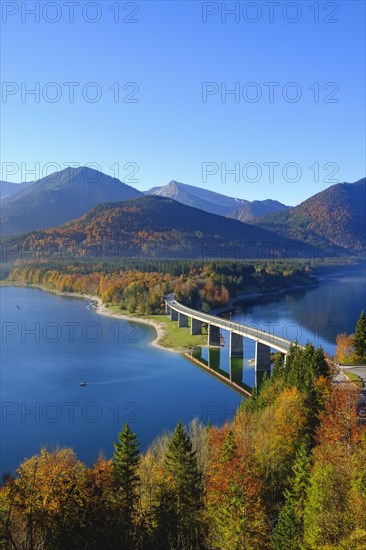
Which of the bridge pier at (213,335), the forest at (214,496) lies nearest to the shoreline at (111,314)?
the bridge pier at (213,335)

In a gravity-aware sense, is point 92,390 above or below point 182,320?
below

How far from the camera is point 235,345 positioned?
220ft

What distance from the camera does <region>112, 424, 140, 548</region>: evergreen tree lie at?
68.0ft

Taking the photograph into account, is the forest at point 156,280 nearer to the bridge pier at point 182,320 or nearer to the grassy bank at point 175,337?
the grassy bank at point 175,337

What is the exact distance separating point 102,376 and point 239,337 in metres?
18.9

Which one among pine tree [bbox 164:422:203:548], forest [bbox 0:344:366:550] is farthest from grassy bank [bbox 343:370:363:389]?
pine tree [bbox 164:422:203:548]

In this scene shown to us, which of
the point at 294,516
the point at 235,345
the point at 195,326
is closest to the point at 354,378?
the point at 294,516

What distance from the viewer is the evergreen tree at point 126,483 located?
20734 mm

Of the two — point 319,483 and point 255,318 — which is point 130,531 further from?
point 255,318

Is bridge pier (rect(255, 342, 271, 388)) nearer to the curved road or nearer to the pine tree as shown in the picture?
the curved road

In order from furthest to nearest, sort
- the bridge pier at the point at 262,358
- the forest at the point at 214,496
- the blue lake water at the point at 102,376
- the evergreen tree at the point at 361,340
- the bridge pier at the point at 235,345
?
1. the bridge pier at the point at 235,345
2. the bridge pier at the point at 262,358
3. the evergreen tree at the point at 361,340
4. the blue lake water at the point at 102,376
5. the forest at the point at 214,496

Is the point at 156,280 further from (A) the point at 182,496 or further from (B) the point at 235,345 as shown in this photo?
(A) the point at 182,496

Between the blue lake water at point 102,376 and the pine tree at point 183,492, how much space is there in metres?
12.8

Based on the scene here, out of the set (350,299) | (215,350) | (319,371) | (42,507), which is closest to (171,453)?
(42,507)
